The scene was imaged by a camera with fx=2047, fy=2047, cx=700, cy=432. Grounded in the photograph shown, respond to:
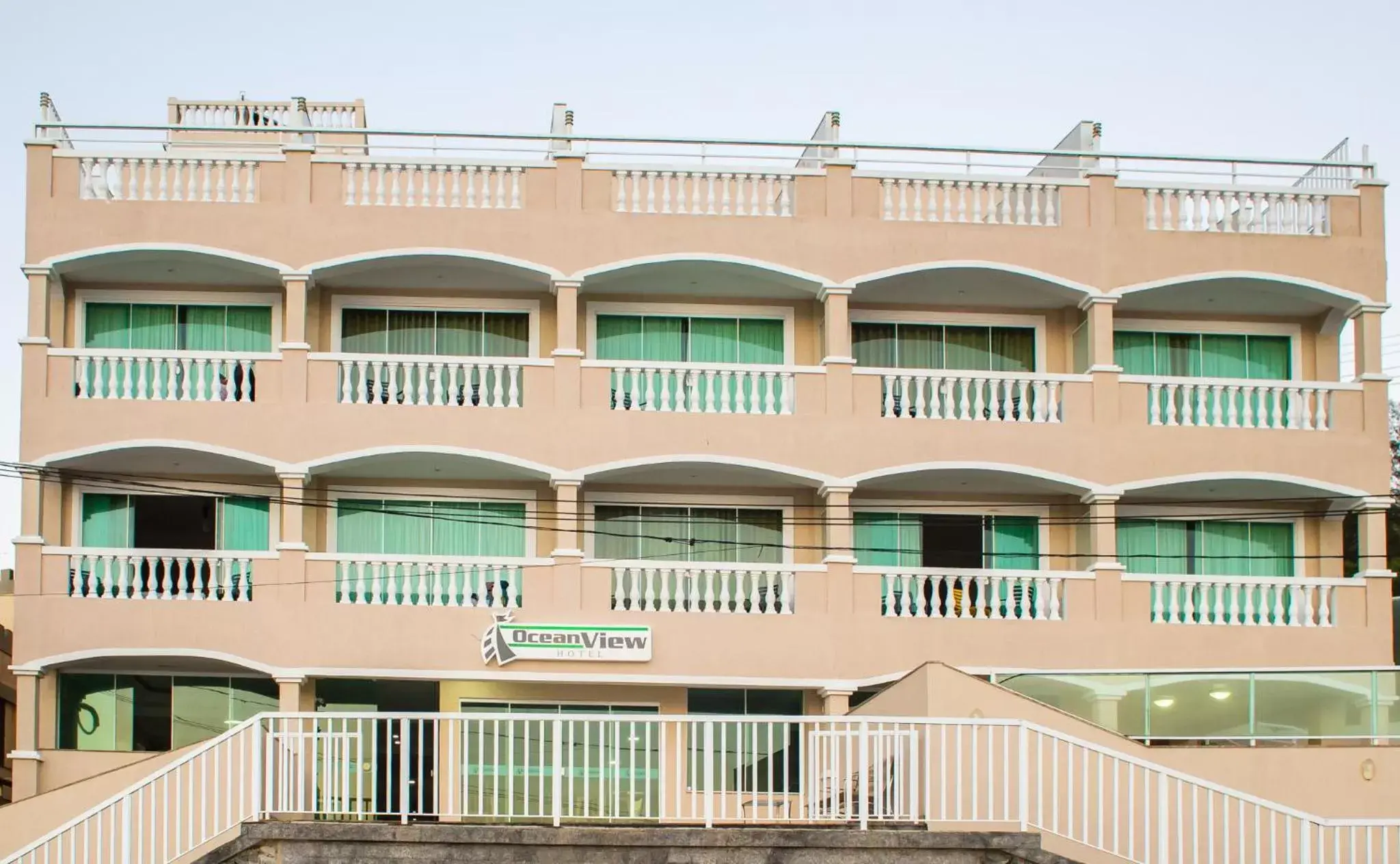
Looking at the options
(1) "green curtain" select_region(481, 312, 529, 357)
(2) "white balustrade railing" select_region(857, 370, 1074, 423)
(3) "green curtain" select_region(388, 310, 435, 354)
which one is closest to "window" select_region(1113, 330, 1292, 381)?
(2) "white balustrade railing" select_region(857, 370, 1074, 423)

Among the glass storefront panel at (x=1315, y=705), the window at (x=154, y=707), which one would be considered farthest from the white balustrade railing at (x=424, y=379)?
the glass storefront panel at (x=1315, y=705)

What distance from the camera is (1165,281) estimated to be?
1193 inches

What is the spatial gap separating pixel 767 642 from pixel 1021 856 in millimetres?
11440

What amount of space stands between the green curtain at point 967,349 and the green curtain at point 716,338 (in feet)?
10.8

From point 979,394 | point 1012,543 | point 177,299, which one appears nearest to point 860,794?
point 979,394

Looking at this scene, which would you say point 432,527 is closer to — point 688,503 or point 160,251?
point 688,503

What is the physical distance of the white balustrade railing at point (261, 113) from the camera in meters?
31.9

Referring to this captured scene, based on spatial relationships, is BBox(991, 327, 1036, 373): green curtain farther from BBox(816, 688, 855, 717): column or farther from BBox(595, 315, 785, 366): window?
BBox(816, 688, 855, 717): column

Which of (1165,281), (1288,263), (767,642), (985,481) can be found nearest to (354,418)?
(767,642)

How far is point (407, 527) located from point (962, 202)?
956 cm

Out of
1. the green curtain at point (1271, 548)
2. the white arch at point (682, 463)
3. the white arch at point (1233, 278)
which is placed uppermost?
the white arch at point (1233, 278)

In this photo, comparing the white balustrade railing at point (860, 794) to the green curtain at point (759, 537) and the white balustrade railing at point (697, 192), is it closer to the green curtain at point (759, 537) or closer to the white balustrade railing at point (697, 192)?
the green curtain at point (759, 537)

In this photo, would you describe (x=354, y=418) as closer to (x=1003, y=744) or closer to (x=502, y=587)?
(x=502, y=587)

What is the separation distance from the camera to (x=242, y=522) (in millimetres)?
30156
